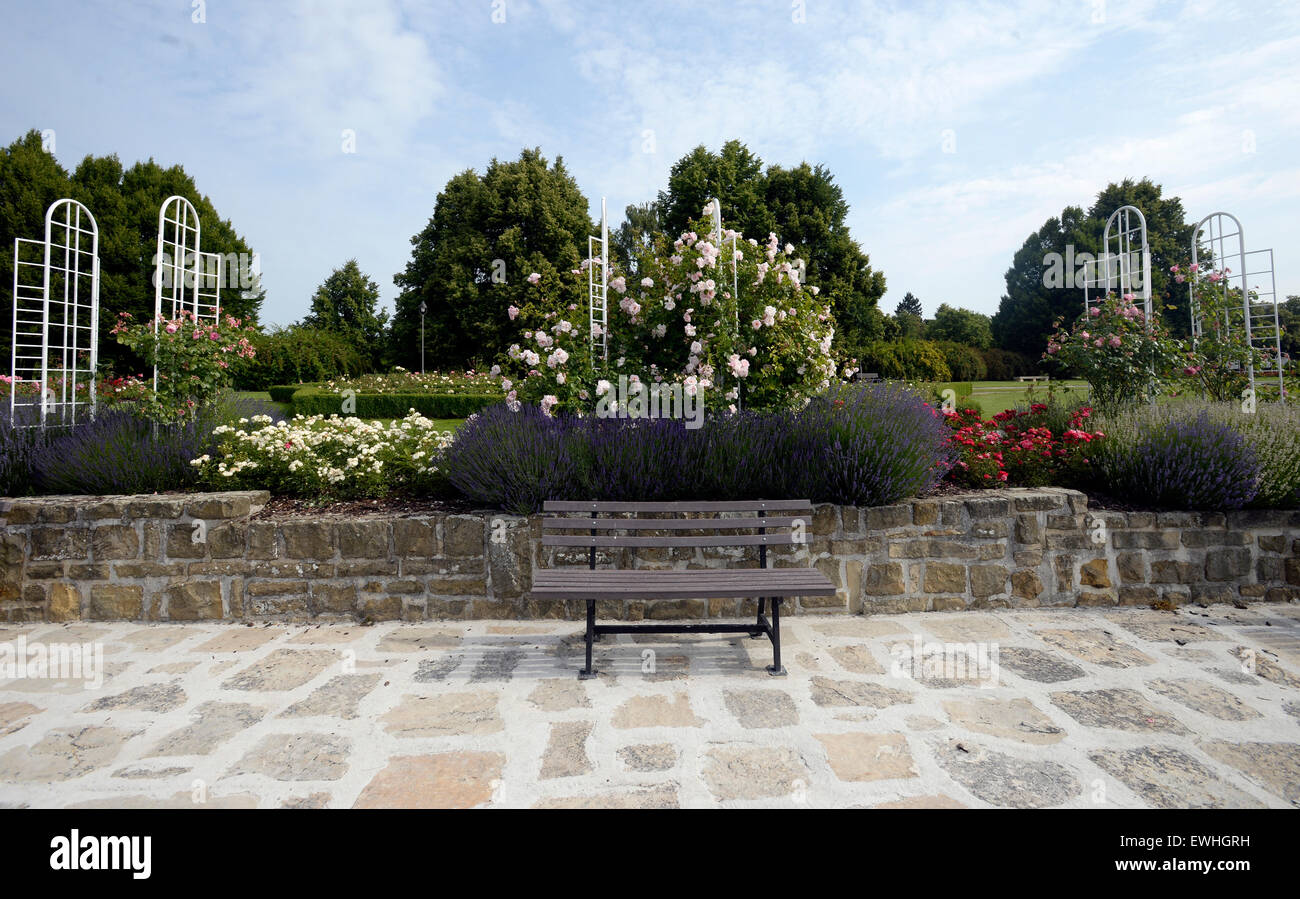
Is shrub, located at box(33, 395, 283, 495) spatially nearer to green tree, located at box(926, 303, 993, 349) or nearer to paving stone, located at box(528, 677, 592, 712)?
paving stone, located at box(528, 677, 592, 712)

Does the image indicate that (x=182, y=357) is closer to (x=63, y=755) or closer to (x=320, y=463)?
(x=320, y=463)

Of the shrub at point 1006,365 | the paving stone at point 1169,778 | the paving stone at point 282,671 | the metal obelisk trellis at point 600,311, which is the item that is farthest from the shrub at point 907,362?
the paving stone at point 282,671

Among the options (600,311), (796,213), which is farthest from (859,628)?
(796,213)

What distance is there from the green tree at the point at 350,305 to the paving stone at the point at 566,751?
3841cm

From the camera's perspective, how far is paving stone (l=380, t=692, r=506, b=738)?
3012mm

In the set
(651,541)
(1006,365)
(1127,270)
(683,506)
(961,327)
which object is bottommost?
(651,541)

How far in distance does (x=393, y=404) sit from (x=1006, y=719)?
16275 millimetres

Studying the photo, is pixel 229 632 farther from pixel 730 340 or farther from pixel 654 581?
pixel 730 340

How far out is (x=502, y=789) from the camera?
8.31 feet

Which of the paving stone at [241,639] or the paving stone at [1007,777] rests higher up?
the paving stone at [241,639]

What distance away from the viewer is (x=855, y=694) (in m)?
3.40

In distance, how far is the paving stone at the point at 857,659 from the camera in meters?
3.71

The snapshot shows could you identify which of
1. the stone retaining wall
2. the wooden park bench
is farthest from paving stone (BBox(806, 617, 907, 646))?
the wooden park bench

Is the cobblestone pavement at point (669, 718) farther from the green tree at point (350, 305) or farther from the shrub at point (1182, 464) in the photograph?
the green tree at point (350, 305)
